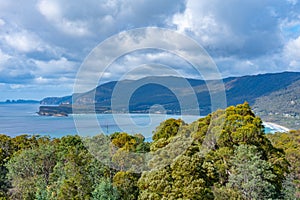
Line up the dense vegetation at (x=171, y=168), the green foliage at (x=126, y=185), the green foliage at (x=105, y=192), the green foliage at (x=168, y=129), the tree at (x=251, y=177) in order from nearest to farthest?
the dense vegetation at (x=171, y=168) → the green foliage at (x=105, y=192) → the tree at (x=251, y=177) → the green foliage at (x=126, y=185) → the green foliage at (x=168, y=129)

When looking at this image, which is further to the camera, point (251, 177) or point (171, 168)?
point (251, 177)

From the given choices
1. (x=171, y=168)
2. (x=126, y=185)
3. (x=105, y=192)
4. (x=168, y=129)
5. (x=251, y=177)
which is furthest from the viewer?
(x=168, y=129)

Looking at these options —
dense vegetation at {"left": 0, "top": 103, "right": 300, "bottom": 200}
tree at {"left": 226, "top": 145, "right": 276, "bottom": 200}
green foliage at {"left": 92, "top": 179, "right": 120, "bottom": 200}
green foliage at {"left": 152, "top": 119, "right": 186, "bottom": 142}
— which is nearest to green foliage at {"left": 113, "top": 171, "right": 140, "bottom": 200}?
dense vegetation at {"left": 0, "top": 103, "right": 300, "bottom": 200}

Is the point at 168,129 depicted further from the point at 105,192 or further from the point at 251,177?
the point at 105,192

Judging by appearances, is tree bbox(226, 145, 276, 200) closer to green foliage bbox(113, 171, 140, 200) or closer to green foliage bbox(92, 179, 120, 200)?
green foliage bbox(113, 171, 140, 200)

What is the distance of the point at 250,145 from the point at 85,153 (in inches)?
439

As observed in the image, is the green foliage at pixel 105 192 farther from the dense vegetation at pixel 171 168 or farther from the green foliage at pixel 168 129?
the green foliage at pixel 168 129

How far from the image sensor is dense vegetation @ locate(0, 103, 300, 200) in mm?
14984

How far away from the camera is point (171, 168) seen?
1520 centimetres

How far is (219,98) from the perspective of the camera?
72.0 feet

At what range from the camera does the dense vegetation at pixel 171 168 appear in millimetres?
14984

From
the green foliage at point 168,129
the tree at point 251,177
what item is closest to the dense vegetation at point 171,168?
the tree at point 251,177

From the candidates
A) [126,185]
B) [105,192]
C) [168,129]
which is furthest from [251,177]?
[168,129]

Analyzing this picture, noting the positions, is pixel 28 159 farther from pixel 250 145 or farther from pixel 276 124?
pixel 276 124
